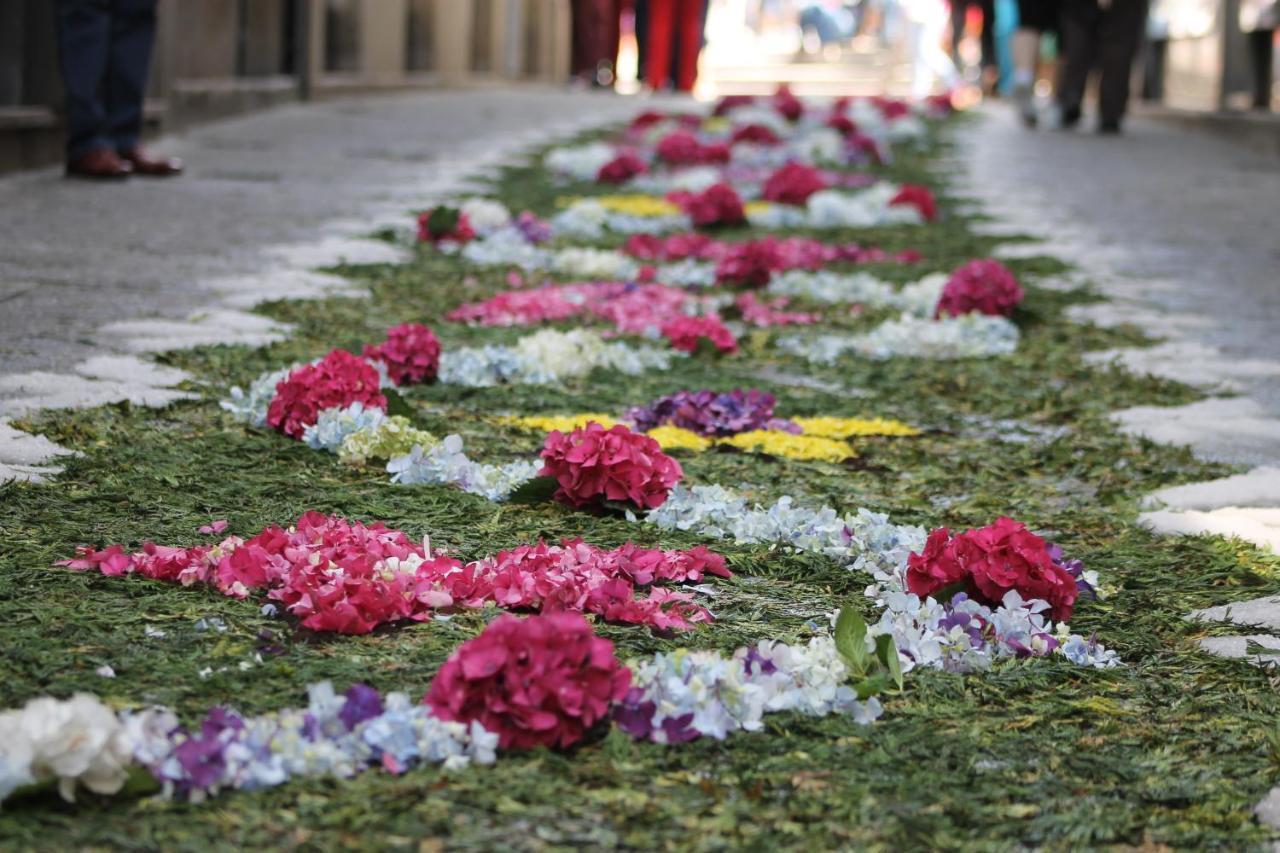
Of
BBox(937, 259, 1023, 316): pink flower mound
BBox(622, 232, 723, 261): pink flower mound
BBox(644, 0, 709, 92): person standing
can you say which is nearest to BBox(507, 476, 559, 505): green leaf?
BBox(937, 259, 1023, 316): pink flower mound

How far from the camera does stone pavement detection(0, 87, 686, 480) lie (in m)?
3.30

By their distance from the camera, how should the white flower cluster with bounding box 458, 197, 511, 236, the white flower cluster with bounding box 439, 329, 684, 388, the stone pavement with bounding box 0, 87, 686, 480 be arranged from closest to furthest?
the stone pavement with bounding box 0, 87, 686, 480
the white flower cluster with bounding box 439, 329, 684, 388
the white flower cluster with bounding box 458, 197, 511, 236

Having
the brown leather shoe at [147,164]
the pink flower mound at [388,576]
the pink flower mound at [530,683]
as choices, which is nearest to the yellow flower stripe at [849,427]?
the pink flower mound at [388,576]

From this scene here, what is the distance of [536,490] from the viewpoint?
2.56 m

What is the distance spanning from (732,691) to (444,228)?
13.3ft

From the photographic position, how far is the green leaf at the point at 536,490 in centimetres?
255

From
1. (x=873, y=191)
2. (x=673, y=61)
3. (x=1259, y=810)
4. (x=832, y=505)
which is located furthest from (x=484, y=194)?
(x=673, y=61)

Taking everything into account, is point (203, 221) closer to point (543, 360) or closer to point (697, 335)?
point (697, 335)

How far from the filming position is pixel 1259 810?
1621 millimetres

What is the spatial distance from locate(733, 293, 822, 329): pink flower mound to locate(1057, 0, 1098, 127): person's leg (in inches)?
371

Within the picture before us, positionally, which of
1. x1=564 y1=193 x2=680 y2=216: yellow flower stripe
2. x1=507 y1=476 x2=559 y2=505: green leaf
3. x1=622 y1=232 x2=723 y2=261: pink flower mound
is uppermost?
x1=564 y1=193 x2=680 y2=216: yellow flower stripe

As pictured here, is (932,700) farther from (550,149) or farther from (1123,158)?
(1123,158)

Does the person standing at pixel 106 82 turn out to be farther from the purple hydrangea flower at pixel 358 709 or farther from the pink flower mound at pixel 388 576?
the purple hydrangea flower at pixel 358 709

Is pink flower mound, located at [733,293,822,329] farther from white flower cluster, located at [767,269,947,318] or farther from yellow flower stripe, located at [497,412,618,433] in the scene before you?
yellow flower stripe, located at [497,412,618,433]
